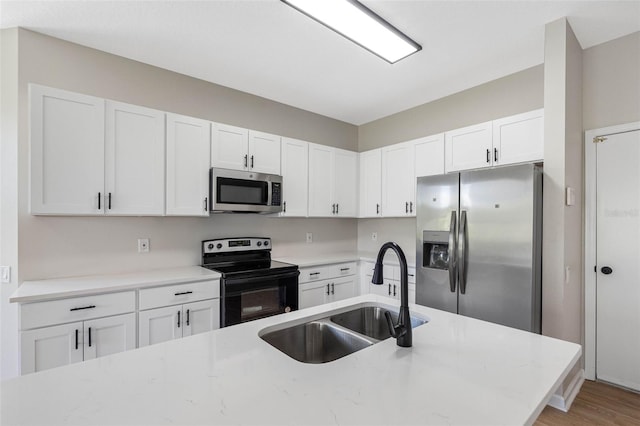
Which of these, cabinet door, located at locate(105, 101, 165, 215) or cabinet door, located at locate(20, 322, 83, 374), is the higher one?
cabinet door, located at locate(105, 101, 165, 215)

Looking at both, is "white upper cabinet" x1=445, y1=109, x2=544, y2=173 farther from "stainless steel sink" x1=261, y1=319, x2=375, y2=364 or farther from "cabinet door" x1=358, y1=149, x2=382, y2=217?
"stainless steel sink" x1=261, y1=319, x2=375, y2=364

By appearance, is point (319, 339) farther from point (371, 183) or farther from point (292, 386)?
point (371, 183)

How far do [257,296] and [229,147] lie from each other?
4.67 feet

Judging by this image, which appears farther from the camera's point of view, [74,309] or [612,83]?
[612,83]

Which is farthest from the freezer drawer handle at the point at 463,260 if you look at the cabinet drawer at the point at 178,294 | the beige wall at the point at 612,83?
the cabinet drawer at the point at 178,294

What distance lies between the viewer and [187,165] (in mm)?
2805

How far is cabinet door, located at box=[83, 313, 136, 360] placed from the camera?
6.88 feet

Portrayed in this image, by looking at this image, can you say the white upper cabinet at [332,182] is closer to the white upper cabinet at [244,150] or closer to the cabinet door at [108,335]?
the white upper cabinet at [244,150]

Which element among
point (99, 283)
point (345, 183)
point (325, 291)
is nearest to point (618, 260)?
point (325, 291)

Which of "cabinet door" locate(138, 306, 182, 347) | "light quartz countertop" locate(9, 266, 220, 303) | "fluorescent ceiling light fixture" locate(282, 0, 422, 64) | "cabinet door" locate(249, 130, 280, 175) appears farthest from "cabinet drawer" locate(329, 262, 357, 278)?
"fluorescent ceiling light fixture" locate(282, 0, 422, 64)

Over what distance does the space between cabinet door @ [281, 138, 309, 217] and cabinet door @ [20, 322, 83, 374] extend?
199 centimetres

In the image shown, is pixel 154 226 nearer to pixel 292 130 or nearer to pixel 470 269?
pixel 292 130

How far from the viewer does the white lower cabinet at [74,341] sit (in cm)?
192

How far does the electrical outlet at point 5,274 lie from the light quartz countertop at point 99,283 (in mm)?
131
